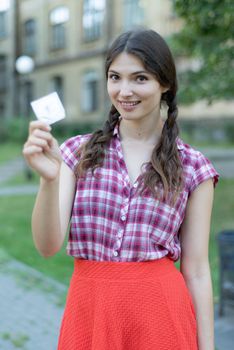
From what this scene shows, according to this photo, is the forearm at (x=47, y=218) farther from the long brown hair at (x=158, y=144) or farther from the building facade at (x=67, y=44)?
the building facade at (x=67, y=44)

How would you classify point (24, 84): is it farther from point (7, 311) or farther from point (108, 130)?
point (108, 130)

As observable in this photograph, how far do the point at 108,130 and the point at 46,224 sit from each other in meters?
0.49

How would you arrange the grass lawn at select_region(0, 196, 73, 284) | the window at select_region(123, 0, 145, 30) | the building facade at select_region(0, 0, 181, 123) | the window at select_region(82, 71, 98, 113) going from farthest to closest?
1. the window at select_region(82, 71, 98, 113)
2. the building facade at select_region(0, 0, 181, 123)
3. the window at select_region(123, 0, 145, 30)
4. the grass lawn at select_region(0, 196, 73, 284)

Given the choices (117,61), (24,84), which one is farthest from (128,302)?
(24,84)

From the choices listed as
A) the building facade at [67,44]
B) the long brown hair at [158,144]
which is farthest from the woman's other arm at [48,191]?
the building facade at [67,44]

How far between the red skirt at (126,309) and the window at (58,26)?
105ft

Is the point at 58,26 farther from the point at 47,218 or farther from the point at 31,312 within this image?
the point at 47,218

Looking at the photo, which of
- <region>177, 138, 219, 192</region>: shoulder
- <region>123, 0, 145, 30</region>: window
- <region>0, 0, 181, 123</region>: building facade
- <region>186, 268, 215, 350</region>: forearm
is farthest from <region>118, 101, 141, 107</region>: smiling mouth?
<region>123, 0, 145, 30</region>: window

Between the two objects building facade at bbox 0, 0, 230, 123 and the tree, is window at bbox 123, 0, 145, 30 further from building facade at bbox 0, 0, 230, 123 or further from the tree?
the tree

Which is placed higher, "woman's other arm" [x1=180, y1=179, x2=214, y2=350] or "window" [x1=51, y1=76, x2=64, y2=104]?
"woman's other arm" [x1=180, y1=179, x2=214, y2=350]

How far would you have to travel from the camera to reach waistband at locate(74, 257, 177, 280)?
1.78m

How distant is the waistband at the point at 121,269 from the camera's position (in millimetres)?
1782

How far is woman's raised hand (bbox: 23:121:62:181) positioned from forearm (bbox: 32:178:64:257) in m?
0.05

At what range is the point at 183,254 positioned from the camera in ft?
6.34
